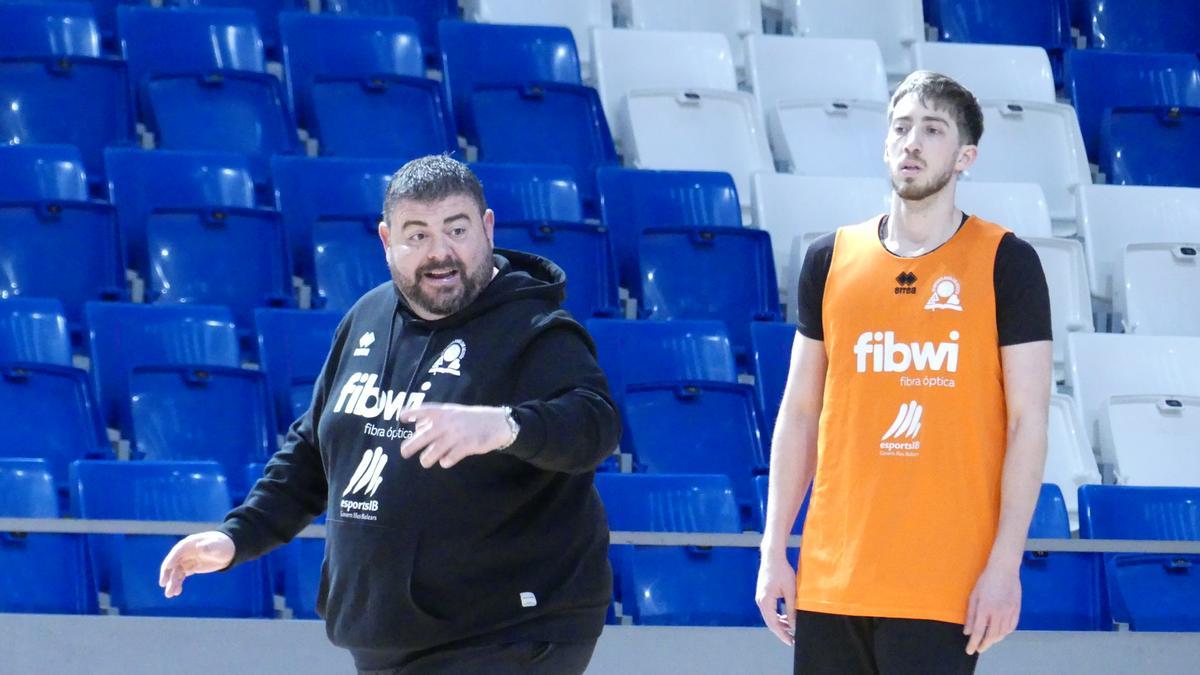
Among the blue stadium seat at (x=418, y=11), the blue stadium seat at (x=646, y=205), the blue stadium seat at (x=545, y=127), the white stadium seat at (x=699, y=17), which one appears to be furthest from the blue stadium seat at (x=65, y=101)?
the white stadium seat at (x=699, y=17)

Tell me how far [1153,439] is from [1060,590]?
945 millimetres

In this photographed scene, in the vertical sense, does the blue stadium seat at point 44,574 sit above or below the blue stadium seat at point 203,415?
below

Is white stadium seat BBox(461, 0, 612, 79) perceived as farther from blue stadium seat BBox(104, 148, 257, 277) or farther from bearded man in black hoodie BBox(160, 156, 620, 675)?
bearded man in black hoodie BBox(160, 156, 620, 675)

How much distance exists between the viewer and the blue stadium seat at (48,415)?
430 cm

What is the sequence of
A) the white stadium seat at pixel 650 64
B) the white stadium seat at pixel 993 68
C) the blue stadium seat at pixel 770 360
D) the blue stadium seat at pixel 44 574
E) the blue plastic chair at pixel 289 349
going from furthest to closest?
the white stadium seat at pixel 993 68 → the white stadium seat at pixel 650 64 → the blue stadium seat at pixel 770 360 → the blue plastic chair at pixel 289 349 → the blue stadium seat at pixel 44 574

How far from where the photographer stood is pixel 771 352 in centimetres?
493

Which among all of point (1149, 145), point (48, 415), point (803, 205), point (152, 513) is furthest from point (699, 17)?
point (152, 513)

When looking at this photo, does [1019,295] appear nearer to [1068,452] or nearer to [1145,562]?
[1145,562]

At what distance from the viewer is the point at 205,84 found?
541cm

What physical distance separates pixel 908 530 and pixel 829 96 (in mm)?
4176

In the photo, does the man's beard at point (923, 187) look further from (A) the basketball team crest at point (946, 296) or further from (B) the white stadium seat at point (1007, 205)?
(B) the white stadium seat at point (1007, 205)

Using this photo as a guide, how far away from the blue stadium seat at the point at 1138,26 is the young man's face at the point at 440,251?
18.0 ft

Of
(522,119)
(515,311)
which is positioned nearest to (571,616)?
(515,311)

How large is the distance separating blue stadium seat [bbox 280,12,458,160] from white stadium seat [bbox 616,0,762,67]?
1.14 m
